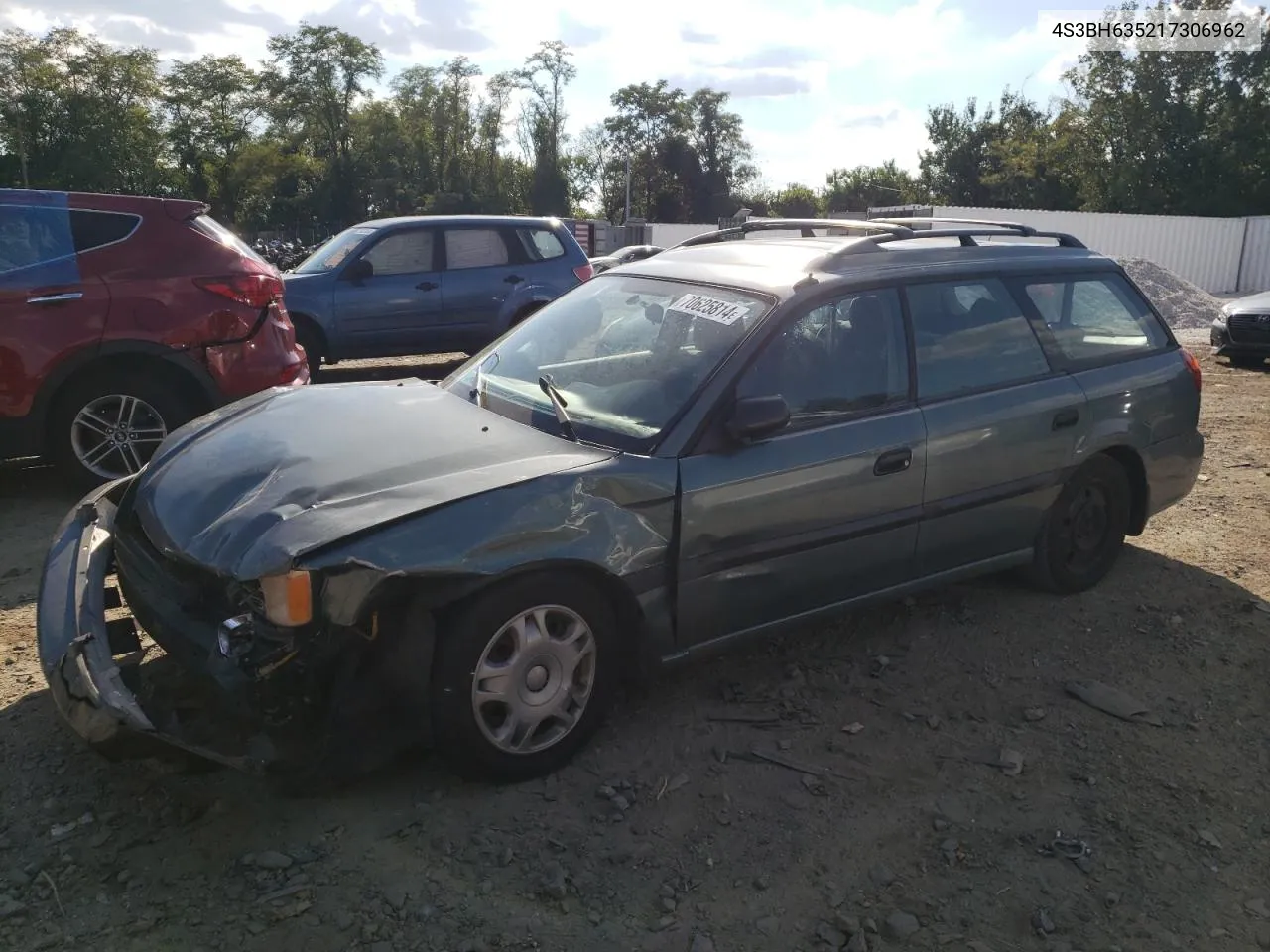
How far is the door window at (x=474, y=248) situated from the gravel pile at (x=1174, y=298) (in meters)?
12.9

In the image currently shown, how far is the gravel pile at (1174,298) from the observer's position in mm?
18703

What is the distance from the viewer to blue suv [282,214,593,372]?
10273 mm

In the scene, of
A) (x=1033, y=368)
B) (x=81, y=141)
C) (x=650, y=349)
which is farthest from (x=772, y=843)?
(x=81, y=141)

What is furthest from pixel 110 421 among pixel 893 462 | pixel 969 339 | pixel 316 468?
pixel 969 339

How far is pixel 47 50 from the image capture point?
5191 centimetres

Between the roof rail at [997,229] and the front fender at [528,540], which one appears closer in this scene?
→ the front fender at [528,540]

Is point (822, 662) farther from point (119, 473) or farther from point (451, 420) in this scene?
point (119, 473)

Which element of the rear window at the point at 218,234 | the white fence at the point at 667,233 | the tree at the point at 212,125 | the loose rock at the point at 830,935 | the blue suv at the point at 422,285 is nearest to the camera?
the loose rock at the point at 830,935

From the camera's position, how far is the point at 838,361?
12.8 feet

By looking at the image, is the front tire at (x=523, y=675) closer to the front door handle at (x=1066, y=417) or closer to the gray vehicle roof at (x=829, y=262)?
the gray vehicle roof at (x=829, y=262)

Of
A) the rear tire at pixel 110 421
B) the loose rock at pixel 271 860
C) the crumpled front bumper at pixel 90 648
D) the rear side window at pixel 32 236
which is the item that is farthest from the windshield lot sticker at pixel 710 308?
the rear side window at pixel 32 236

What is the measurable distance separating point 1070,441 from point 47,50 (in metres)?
61.1

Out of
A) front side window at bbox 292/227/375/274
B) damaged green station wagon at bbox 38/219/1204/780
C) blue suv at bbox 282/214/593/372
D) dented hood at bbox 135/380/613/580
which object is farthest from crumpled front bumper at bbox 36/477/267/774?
front side window at bbox 292/227/375/274

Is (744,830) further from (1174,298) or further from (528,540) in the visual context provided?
(1174,298)
